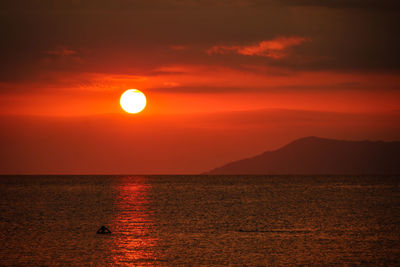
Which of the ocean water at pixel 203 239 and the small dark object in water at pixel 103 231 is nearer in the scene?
the ocean water at pixel 203 239

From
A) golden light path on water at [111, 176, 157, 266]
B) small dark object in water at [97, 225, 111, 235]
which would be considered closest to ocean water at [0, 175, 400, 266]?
golden light path on water at [111, 176, 157, 266]

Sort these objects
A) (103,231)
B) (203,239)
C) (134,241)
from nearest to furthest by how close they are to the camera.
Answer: (134,241), (203,239), (103,231)

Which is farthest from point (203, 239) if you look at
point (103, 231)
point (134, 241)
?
point (103, 231)

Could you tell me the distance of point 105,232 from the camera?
6900cm

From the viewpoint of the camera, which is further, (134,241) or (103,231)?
(103,231)

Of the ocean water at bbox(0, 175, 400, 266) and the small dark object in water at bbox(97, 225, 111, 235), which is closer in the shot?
the ocean water at bbox(0, 175, 400, 266)

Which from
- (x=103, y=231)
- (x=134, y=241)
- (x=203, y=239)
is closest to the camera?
(x=134, y=241)

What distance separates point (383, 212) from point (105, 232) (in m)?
55.0

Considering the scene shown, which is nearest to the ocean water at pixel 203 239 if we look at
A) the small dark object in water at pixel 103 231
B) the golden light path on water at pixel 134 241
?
the golden light path on water at pixel 134 241

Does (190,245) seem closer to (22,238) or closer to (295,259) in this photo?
(295,259)

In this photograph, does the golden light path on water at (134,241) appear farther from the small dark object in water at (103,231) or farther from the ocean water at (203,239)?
the small dark object in water at (103,231)

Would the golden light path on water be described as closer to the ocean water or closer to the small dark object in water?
the ocean water

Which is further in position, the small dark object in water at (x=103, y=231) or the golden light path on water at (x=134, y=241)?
the small dark object in water at (x=103, y=231)

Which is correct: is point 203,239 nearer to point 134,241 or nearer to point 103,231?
point 134,241
